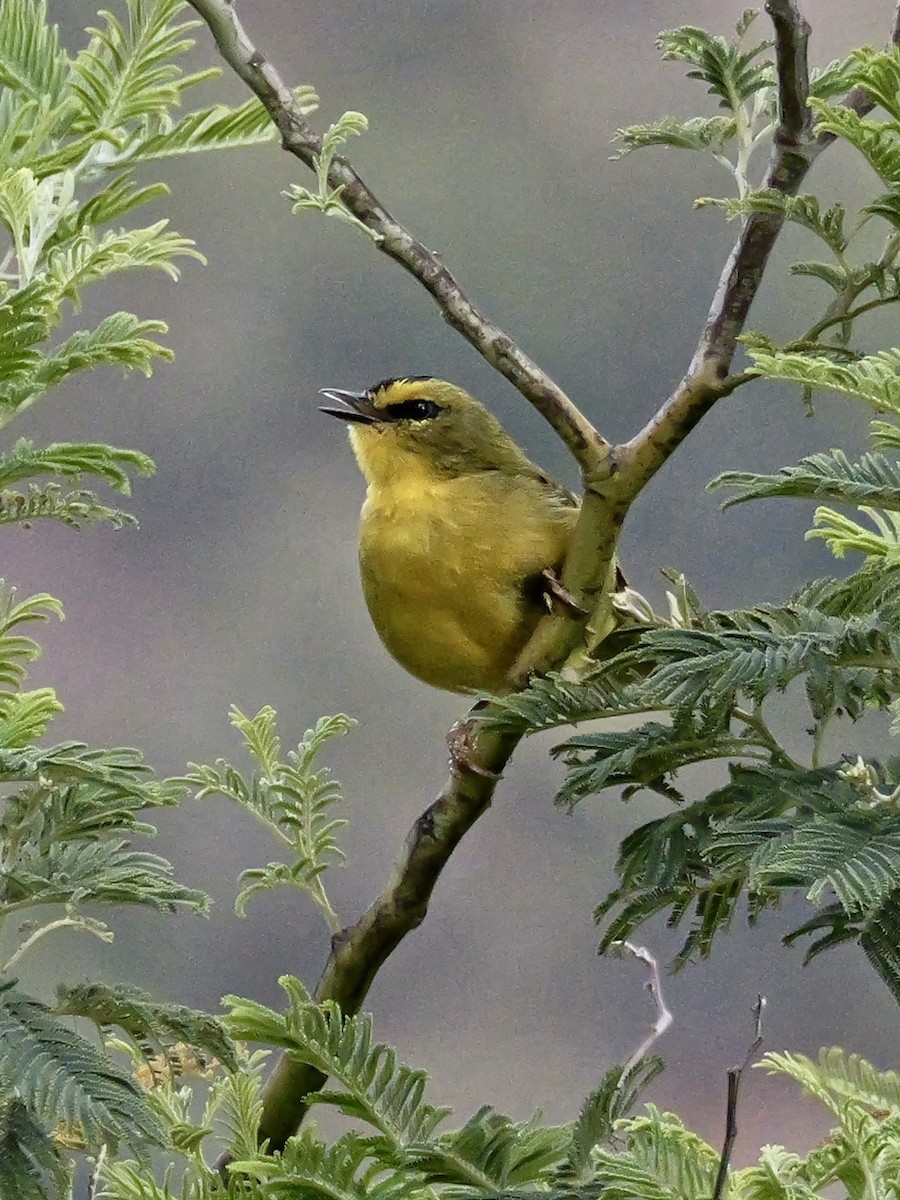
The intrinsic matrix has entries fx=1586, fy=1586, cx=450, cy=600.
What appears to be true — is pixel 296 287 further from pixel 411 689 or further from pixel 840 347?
pixel 840 347

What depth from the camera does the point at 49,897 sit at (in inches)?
33.2

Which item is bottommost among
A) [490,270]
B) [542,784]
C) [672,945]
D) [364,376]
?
[672,945]

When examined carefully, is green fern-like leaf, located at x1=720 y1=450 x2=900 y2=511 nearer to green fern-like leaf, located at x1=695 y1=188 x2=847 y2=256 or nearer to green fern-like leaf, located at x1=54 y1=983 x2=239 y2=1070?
green fern-like leaf, located at x1=695 y1=188 x2=847 y2=256

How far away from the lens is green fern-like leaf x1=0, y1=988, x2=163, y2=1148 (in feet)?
2.45

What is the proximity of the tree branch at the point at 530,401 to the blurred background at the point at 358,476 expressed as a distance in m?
1.87

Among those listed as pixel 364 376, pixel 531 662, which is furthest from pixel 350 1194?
pixel 364 376

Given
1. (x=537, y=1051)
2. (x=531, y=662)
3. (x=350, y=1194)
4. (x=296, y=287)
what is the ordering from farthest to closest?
1. (x=296, y=287)
2. (x=537, y=1051)
3. (x=531, y=662)
4. (x=350, y=1194)

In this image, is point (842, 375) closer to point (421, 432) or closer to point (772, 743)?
point (772, 743)

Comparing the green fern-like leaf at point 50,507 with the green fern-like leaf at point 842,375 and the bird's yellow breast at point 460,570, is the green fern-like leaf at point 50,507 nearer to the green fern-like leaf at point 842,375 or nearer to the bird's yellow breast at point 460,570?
the green fern-like leaf at point 842,375

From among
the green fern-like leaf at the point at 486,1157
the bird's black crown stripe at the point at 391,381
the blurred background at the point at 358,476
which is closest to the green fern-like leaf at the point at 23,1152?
the green fern-like leaf at the point at 486,1157

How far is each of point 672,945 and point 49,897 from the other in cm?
257

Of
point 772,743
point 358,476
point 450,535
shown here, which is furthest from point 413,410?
point 358,476

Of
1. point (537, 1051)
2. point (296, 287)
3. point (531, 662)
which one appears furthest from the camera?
point (296, 287)

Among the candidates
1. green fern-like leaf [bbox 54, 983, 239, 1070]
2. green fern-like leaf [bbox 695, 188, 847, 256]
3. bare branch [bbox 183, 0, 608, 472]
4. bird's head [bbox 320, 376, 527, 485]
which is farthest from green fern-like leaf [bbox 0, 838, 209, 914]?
bird's head [bbox 320, 376, 527, 485]
